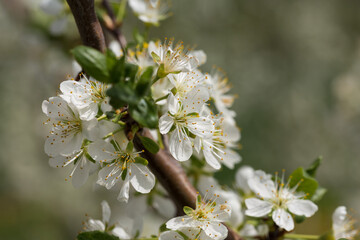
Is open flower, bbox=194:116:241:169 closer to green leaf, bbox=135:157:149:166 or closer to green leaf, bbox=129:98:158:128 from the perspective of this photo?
green leaf, bbox=135:157:149:166

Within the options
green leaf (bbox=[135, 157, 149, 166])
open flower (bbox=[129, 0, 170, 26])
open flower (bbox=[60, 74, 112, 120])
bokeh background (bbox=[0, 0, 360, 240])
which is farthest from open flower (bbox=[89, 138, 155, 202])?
bokeh background (bbox=[0, 0, 360, 240])

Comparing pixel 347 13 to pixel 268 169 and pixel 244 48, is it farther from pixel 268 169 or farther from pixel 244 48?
pixel 268 169

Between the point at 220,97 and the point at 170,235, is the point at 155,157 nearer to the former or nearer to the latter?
the point at 170,235

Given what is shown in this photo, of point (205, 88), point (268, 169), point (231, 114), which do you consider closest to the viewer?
point (205, 88)

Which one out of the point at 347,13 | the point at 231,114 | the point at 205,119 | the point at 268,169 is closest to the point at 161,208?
the point at 231,114

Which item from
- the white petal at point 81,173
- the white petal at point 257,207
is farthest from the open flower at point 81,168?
the white petal at point 257,207

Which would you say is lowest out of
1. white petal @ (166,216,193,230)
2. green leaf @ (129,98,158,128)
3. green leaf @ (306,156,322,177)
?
white petal @ (166,216,193,230)
